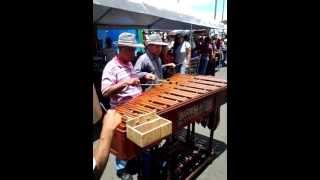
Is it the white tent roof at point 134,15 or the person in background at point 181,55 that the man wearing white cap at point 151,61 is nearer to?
the white tent roof at point 134,15

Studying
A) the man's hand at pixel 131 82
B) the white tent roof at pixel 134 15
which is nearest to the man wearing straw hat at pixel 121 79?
the man's hand at pixel 131 82

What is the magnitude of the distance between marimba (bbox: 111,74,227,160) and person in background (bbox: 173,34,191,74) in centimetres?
407

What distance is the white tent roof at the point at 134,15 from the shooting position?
15.9 feet

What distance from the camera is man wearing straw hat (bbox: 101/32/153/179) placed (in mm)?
2914

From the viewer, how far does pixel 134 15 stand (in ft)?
25.2

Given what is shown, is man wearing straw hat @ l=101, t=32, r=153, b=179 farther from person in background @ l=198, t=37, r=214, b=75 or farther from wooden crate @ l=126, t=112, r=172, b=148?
person in background @ l=198, t=37, r=214, b=75

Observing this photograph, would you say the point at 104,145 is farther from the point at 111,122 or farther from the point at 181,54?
the point at 181,54

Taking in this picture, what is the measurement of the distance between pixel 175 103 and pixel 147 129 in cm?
60

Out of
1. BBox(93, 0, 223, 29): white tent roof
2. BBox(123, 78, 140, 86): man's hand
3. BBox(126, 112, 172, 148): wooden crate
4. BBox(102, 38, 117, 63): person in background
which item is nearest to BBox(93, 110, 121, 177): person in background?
BBox(126, 112, 172, 148): wooden crate

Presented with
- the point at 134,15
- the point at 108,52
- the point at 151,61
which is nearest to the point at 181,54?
the point at 134,15

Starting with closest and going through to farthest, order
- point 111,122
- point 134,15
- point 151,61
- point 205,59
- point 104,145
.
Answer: point 104,145 → point 111,122 → point 151,61 → point 134,15 → point 205,59

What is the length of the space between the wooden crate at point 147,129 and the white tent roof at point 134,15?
8.29 feet
